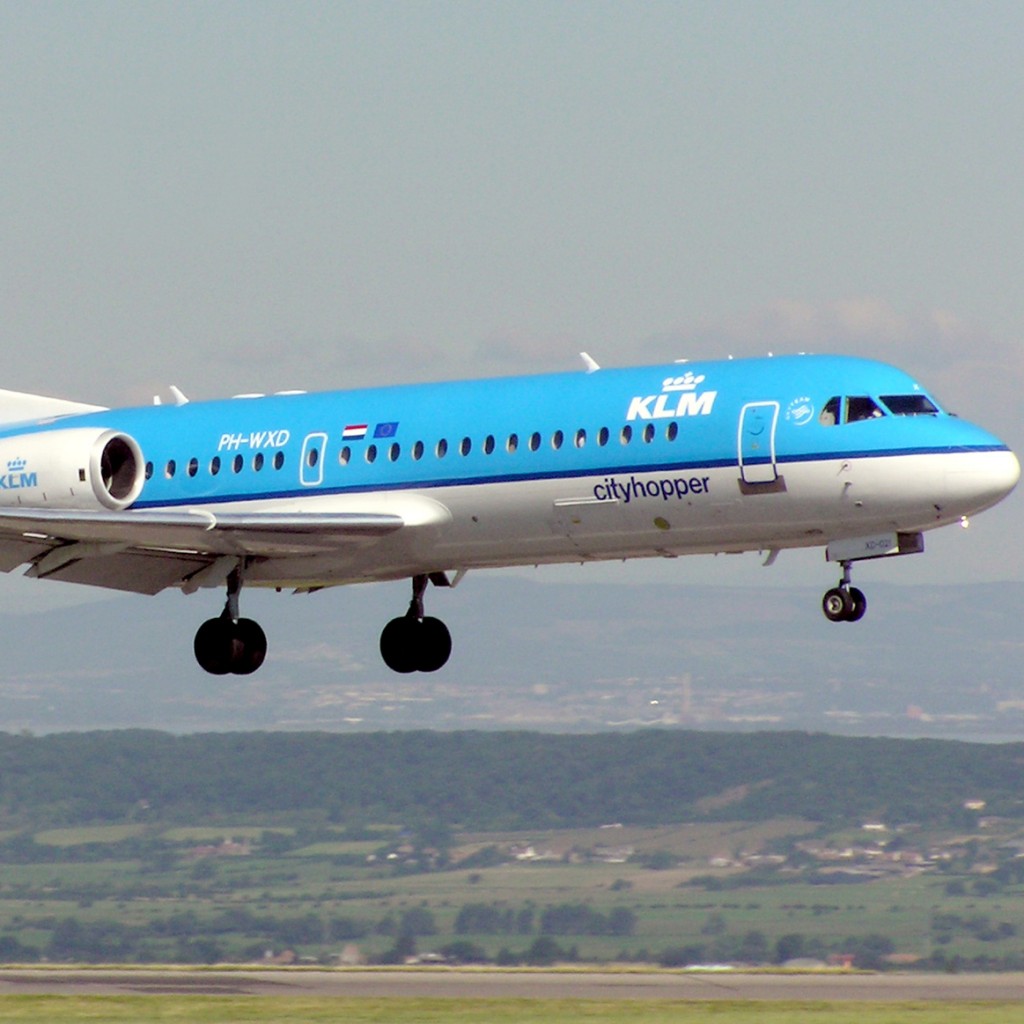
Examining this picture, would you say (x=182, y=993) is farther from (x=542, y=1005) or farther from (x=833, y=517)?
(x=833, y=517)

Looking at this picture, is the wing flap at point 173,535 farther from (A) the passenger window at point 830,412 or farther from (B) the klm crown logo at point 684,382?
(A) the passenger window at point 830,412

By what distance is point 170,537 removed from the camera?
41.3 metres

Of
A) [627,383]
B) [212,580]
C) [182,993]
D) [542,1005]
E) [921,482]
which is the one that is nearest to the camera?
[921,482]

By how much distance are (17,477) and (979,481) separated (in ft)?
59.8

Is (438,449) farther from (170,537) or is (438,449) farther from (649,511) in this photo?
(170,537)

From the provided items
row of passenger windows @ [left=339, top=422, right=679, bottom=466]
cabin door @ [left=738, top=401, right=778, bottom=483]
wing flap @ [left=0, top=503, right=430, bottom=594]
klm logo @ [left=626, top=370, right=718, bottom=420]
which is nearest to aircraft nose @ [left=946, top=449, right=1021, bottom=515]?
cabin door @ [left=738, top=401, right=778, bottom=483]

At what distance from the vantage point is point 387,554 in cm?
4219

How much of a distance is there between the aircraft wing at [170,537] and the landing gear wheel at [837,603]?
27.5 feet

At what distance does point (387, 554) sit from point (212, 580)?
4.15m

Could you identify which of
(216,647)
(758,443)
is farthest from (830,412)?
(216,647)

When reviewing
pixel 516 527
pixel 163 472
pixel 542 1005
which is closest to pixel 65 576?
pixel 163 472

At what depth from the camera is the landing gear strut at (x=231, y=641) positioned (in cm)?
4369

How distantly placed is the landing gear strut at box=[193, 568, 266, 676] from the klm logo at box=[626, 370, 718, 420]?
9.52m

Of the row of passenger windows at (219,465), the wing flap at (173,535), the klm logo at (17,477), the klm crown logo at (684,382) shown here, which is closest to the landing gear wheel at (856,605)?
the klm crown logo at (684,382)
